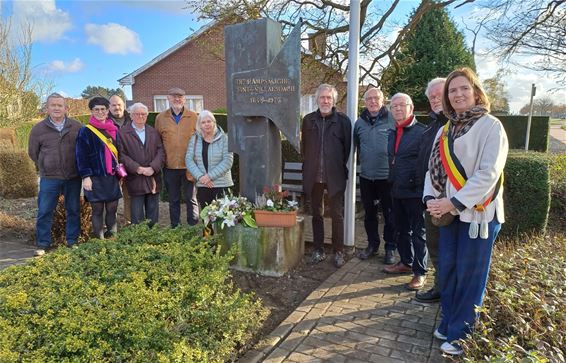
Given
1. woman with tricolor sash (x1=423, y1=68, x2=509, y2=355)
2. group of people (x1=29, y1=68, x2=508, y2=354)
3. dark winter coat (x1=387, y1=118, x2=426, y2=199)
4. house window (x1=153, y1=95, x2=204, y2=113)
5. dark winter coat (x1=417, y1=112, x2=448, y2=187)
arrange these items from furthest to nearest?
house window (x1=153, y1=95, x2=204, y2=113), dark winter coat (x1=387, y1=118, x2=426, y2=199), dark winter coat (x1=417, y1=112, x2=448, y2=187), group of people (x1=29, y1=68, x2=508, y2=354), woman with tricolor sash (x1=423, y1=68, x2=509, y2=355)

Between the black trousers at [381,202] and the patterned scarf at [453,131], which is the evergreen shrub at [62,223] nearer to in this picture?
the black trousers at [381,202]

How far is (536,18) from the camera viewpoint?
8.82 metres

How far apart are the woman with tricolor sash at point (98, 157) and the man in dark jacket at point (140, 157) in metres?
0.14

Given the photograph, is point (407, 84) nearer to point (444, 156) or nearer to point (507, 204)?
point (507, 204)

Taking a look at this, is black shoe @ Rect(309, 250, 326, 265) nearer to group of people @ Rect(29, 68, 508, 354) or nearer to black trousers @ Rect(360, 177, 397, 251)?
group of people @ Rect(29, 68, 508, 354)

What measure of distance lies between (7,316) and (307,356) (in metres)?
1.91

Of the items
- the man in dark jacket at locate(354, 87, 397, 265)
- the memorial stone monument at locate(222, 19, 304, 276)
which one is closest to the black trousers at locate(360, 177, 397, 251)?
the man in dark jacket at locate(354, 87, 397, 265)

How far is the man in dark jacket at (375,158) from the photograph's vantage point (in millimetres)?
4344

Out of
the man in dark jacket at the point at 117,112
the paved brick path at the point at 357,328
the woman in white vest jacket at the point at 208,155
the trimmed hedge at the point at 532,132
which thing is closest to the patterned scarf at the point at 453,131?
the paved brick path at the point at 357,328

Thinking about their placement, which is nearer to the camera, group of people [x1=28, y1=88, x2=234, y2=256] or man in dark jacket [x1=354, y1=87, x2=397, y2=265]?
man in dark jacket [x1=354, y1=87, x2=397, y2=265]

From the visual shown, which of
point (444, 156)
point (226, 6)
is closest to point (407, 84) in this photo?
point (226, 6)

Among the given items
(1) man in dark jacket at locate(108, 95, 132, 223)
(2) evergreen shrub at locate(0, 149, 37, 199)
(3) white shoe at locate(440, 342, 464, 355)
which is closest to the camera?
(3) white shoe at locate(440, 342, 464, 355)

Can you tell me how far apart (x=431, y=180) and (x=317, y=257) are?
2099 millimetres

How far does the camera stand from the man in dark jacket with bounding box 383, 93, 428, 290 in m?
3.83
